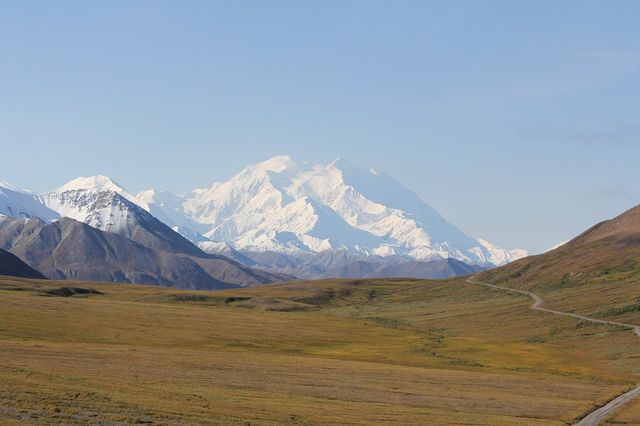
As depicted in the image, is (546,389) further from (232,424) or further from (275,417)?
(232,424)

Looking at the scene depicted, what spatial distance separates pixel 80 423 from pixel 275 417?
13.6 metres

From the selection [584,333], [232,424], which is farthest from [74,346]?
[584,333]

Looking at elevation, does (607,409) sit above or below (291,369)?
below

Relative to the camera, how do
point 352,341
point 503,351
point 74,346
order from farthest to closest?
point 352,341 < point 503,351 < point 74,346

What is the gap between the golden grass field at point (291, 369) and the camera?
53.6 meters

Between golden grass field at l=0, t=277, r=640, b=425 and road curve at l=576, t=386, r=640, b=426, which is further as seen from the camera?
road curve at l=576, t=386, r=640, b=426

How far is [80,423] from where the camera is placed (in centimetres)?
4300

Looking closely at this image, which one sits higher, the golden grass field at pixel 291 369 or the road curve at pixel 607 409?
the golden grass field at pixel 291 369

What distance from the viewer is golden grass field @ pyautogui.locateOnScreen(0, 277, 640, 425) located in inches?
2108

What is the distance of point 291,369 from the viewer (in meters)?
85.1

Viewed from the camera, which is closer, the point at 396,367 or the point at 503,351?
the point at 396,367

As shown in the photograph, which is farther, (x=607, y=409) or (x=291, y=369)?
(x=291, y=369)

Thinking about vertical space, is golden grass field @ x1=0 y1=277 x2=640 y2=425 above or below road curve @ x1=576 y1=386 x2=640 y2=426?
above

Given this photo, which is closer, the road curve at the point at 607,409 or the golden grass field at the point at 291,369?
the golden grass field at the point at 291,369
